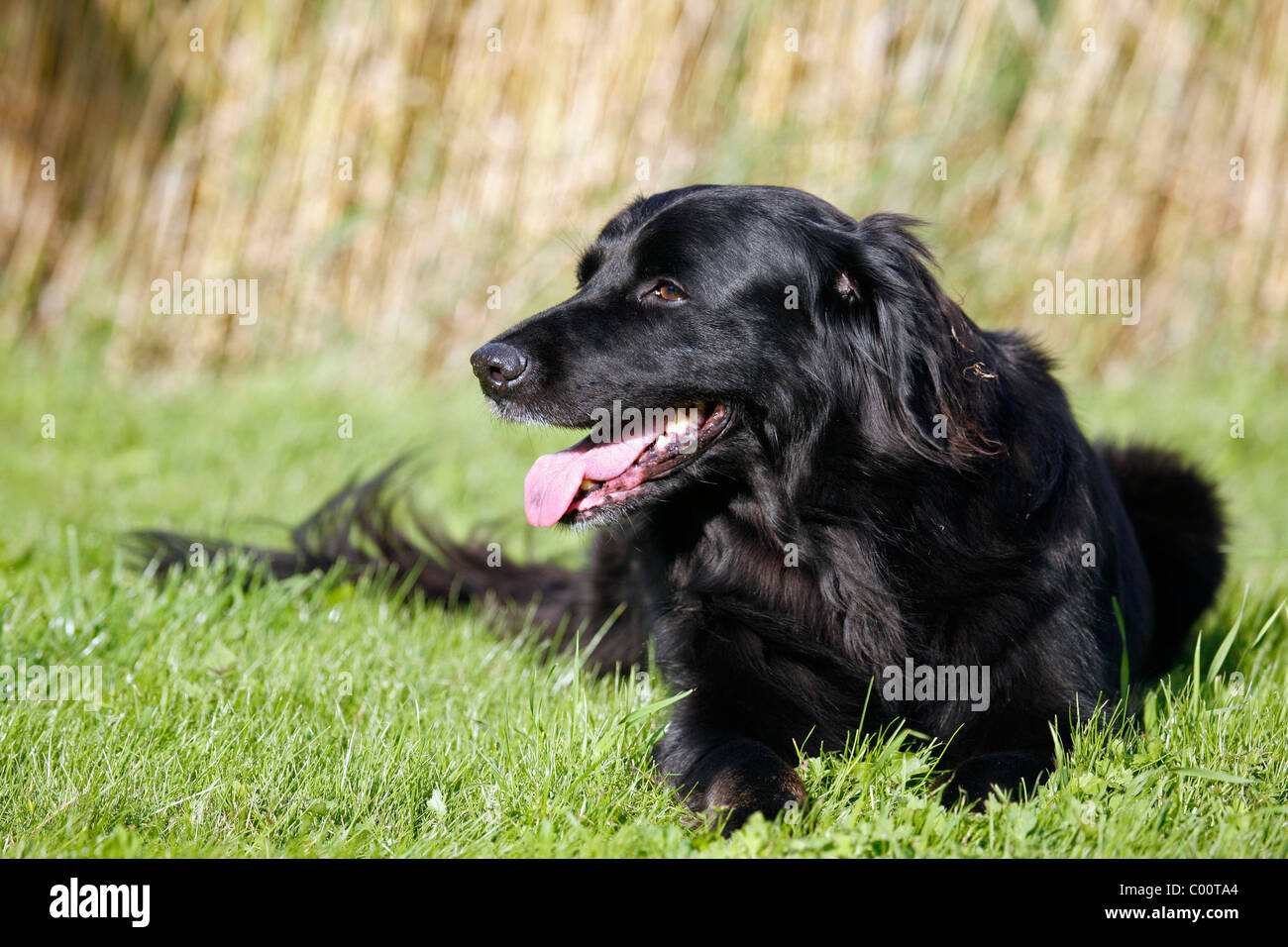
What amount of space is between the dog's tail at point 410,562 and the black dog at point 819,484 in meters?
1.05

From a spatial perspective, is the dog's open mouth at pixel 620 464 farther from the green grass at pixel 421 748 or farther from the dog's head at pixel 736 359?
the green grass at pixel 421 748

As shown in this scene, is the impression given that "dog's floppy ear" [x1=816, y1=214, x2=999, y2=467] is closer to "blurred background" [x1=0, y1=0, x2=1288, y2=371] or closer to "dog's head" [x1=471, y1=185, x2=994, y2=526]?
"dog's head" [x1=471, y1=185, x2=994, y2=526]

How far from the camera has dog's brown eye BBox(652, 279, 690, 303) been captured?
2.99 meters

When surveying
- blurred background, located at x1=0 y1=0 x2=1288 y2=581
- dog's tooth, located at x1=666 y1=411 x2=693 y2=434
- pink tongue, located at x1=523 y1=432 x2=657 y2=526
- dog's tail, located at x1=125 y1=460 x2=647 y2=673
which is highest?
blurred background, located at x1=0 y1=0 x2=1288 y2=581

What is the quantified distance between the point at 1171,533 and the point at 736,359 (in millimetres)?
1935

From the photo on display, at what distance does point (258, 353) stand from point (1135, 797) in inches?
274

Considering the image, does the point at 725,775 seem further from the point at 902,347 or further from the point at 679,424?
the point at 902,347

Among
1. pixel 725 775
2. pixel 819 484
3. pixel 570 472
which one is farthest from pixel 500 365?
pixel 725 775

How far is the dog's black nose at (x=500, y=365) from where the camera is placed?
2.96 meters

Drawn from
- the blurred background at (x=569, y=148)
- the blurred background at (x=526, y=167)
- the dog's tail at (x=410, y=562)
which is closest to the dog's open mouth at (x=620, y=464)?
the dog's tail at (x=410, y=562)

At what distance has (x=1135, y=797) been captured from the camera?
2375mm

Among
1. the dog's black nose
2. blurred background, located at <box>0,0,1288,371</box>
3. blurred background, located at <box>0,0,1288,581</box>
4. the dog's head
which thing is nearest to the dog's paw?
the dog's head

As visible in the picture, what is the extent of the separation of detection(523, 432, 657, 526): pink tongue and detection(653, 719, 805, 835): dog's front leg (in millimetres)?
634
